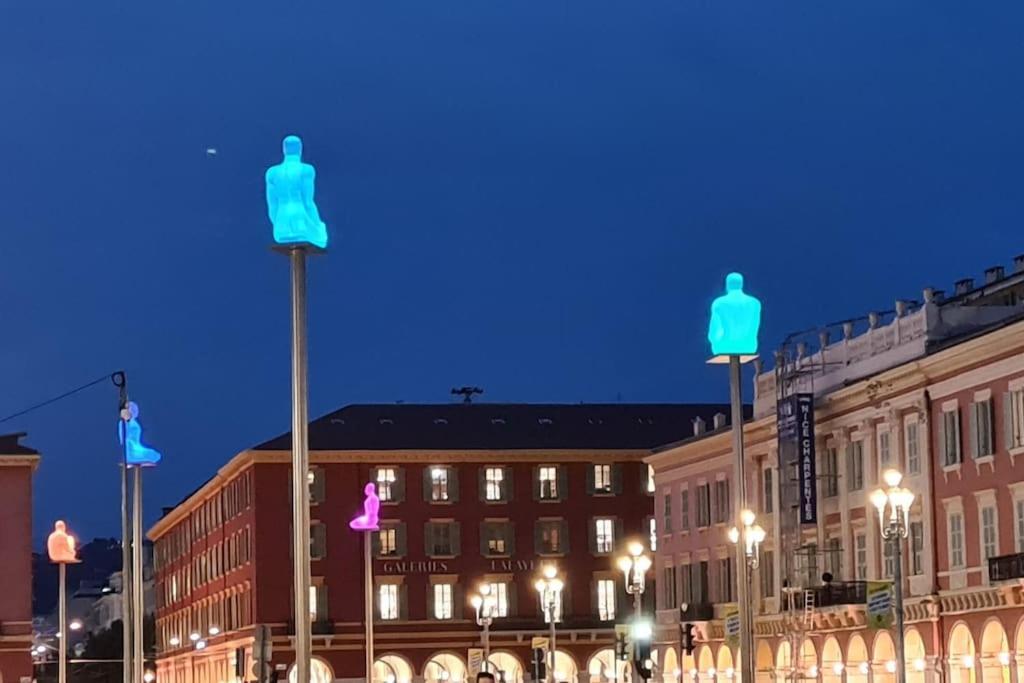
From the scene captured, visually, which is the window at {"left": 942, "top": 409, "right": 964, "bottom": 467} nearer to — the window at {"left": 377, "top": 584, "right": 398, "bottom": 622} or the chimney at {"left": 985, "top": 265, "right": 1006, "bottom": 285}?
the chimney at {"left": 985, "top": 265, "right": 1006, "bottom": 285}

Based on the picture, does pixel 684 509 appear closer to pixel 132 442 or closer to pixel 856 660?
pixel 856 660

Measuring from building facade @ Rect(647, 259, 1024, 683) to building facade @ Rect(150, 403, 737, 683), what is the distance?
25631mm

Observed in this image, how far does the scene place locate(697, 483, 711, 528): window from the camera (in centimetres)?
8950

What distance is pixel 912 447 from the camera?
69.0m

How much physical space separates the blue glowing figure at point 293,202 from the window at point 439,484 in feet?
304

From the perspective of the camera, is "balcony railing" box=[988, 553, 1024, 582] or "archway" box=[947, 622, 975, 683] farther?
"archway" box=[947, 622, 975, 683]

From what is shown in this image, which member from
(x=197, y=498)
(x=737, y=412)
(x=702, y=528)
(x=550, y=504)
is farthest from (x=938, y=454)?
(x=197, y=498)

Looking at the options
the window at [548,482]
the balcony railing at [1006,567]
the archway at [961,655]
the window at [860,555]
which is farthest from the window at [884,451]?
the window at [548,482]

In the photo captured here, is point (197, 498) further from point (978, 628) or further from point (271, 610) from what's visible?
point (978, 628)

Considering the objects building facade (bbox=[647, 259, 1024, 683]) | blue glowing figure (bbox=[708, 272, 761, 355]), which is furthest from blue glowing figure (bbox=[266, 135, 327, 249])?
building facade (bbox=[647, 259, 1024, 683])

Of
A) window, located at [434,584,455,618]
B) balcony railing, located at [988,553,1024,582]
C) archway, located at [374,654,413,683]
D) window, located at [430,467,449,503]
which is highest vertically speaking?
window, located at [430,467,449,503]

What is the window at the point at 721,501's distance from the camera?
8669cm

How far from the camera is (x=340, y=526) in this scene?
4412 inches

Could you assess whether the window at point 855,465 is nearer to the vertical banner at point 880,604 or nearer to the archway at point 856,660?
the archway at point 856,660
